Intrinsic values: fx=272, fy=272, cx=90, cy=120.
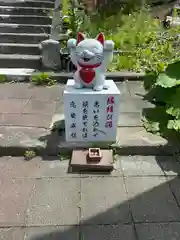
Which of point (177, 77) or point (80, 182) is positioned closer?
point (80, 182)

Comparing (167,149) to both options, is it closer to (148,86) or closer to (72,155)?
(72,155)

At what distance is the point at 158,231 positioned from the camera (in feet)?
8.77

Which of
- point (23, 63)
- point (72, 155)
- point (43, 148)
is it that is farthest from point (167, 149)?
point (23, 63)

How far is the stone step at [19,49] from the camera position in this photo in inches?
293

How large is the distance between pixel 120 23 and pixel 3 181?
294 inches

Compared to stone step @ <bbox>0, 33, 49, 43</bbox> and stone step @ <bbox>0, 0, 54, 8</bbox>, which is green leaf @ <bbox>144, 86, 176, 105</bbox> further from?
stone step @ <bbox>0, 0, 54, 8</bbox>

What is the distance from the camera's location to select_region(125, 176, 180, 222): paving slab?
2840 millimetres

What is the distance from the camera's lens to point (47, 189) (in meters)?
3.19

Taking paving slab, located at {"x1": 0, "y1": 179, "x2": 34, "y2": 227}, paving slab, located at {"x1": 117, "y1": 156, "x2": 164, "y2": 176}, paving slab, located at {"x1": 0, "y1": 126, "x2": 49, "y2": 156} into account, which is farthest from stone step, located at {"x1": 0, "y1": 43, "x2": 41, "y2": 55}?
paving slab, located at {"x1": 0, "y1": 179, "x2": 34, "y2": 227}

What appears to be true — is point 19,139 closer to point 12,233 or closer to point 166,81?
point 12,233

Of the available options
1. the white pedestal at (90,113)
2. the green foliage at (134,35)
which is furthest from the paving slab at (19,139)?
the green foliage at (134,35)

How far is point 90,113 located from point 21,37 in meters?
5.16

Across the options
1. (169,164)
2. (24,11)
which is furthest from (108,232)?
(24,11)

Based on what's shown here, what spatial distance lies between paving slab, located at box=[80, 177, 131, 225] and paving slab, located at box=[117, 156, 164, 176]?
0.79 ft
